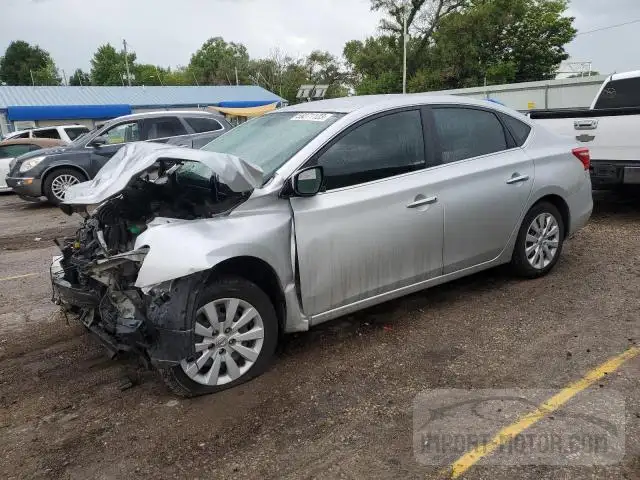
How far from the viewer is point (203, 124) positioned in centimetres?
1109

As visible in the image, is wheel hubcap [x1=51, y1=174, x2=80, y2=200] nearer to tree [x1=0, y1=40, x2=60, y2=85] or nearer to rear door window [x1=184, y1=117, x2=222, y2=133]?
rear door window [x1=184, y1=117, x2=222, y2=133]

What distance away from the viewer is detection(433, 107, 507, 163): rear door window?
445 cm

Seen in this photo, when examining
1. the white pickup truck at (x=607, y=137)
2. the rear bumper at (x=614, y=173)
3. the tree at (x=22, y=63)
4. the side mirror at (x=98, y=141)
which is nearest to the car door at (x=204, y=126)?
the side mirror at (x=98, y=141)

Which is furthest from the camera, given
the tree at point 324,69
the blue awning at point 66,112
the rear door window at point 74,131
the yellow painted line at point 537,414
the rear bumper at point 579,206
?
the tree at point 324,69

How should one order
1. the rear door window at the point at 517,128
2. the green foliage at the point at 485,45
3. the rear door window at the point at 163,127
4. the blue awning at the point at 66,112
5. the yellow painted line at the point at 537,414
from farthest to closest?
the green foliage at the point at 485,45 → the blue awning at the point at 66,112 → the rear door window at the point at 163,127 → the rear door window at the point at 517,128 → the yellow painted line at the point at 537,414

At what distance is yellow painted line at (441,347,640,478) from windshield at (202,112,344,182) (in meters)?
2.08

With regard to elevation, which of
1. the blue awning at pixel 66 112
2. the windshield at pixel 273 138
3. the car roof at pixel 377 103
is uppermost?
the blue awning at pixel 66 112

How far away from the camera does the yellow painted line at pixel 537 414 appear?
2.71m

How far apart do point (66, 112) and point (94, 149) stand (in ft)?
82.9

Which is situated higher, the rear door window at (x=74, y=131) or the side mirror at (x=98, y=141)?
the rear door window at (x=74, y=131)

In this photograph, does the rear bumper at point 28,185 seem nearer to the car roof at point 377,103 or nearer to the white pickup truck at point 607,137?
the car roof at point 377,103

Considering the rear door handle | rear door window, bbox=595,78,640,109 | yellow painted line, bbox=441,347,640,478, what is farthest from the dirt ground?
rear door window, bbox=595,78,640,109

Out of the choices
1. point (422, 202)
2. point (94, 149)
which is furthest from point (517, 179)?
point (94, 149)

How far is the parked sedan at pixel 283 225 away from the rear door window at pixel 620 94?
186 inches
